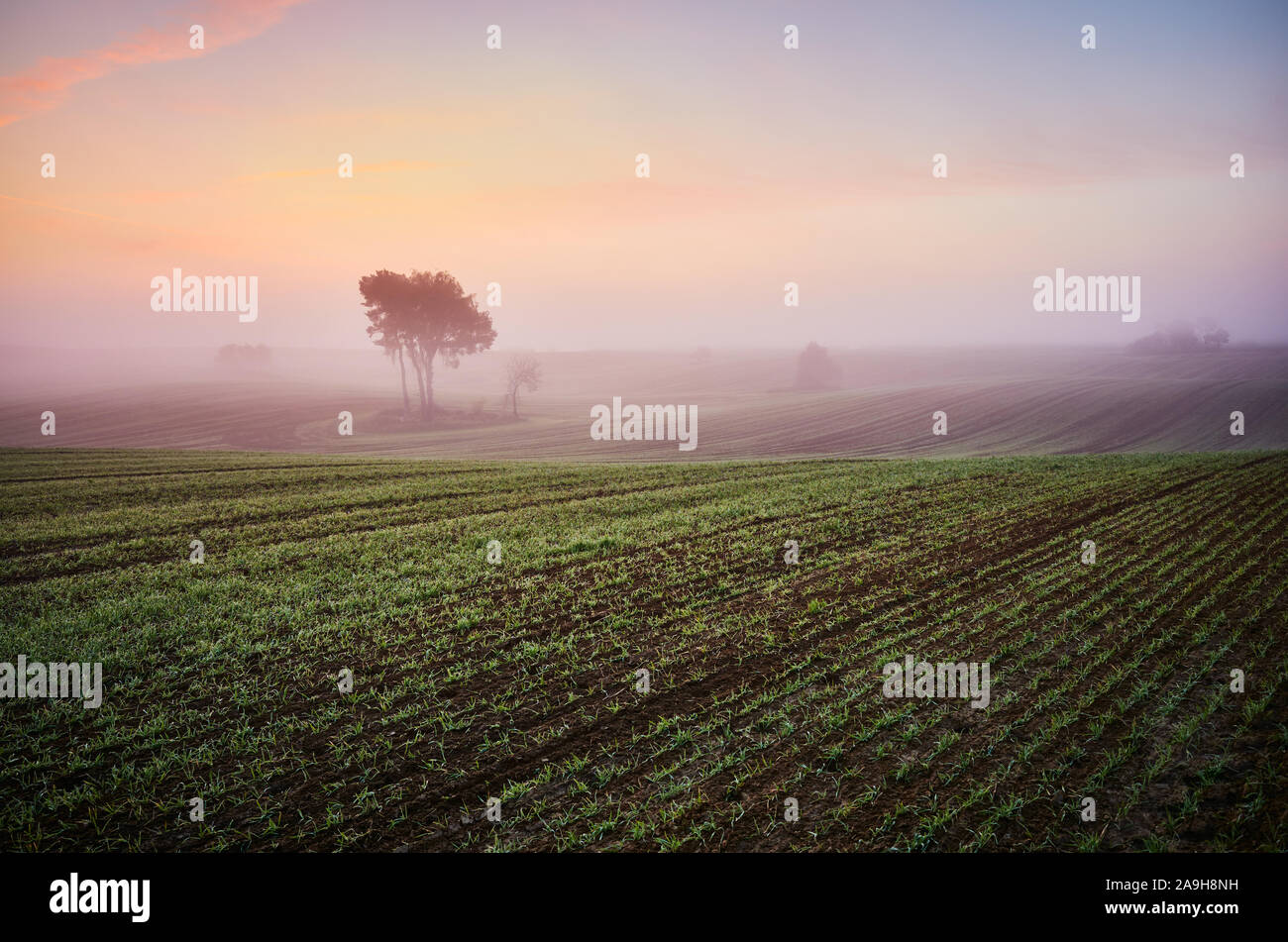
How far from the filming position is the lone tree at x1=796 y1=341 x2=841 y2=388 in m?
108

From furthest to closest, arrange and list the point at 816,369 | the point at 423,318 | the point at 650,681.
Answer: the point at 816,369, the point at 423,318, the point at 650,681

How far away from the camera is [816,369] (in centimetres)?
10881

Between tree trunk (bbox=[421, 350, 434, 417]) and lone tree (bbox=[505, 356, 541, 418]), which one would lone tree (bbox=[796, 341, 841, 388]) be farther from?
tree trunk (bbox=[421, 350, 434, 417])

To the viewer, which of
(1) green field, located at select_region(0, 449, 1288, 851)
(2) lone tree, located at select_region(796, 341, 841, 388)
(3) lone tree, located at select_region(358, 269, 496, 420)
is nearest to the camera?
(1) green field, located at select_region(0, 449, 1288, 851)

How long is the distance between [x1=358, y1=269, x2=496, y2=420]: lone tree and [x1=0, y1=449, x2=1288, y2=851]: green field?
5840cm

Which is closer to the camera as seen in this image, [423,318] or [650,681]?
[650,681]

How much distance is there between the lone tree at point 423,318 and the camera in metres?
71.9

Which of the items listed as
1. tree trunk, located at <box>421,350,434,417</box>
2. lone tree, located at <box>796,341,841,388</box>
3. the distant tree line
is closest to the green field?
tree trunk, located at <box>421,350,434,417</box>

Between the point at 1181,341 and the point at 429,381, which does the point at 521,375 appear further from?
the point at 1181,341

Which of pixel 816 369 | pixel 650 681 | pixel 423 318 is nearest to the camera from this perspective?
pixel 650 681

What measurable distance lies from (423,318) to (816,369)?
6509 cm

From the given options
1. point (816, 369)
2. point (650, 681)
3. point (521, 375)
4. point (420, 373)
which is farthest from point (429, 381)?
point (650, 681)
